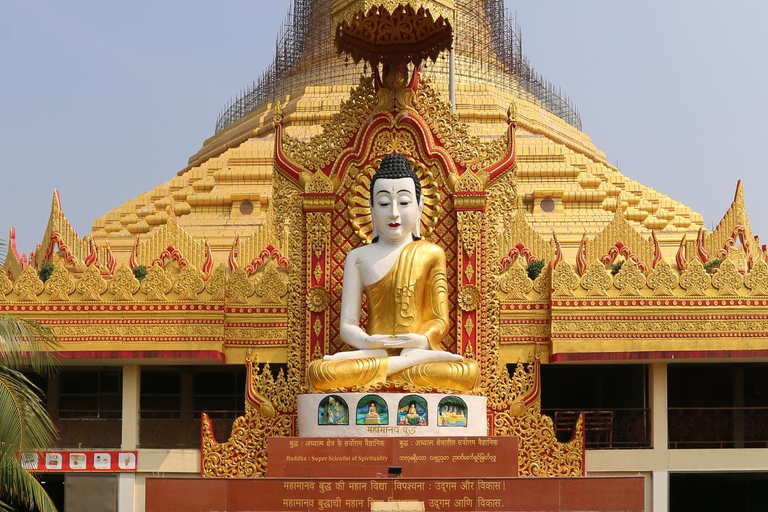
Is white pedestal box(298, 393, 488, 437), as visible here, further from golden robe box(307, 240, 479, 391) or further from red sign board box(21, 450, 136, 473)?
red sign board box(21, 450, 136, 473)

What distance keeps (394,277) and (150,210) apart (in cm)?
1422

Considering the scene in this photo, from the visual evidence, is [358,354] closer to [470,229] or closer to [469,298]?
[469,298]

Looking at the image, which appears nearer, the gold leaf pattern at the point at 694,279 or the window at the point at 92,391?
the gold leaf pattern at the point at 694,279

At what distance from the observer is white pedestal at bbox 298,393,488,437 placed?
1339 centimetres

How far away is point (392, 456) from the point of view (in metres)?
13.0

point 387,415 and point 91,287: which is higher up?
point 91,287

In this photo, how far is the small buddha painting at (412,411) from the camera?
13414mm

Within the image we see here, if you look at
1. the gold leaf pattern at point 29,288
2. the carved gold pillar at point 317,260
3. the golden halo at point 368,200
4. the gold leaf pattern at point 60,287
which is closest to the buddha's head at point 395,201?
the golden halo at point 368,200

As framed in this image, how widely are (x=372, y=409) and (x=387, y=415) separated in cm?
16

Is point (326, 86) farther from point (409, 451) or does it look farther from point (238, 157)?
point (409, 451)

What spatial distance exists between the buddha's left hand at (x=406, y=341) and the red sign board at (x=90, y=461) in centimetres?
513

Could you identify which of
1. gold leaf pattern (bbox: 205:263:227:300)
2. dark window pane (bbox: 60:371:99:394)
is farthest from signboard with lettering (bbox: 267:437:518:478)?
dark window pane (bbox: 60:371:99:394)

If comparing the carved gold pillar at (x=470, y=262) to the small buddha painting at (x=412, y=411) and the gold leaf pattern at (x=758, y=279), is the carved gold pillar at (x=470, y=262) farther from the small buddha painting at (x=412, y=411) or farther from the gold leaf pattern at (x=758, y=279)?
the gold leaf pattern at (x=758, y=279)

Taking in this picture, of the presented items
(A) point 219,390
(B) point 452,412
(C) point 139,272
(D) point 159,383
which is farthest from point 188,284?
(D) point 159,383
